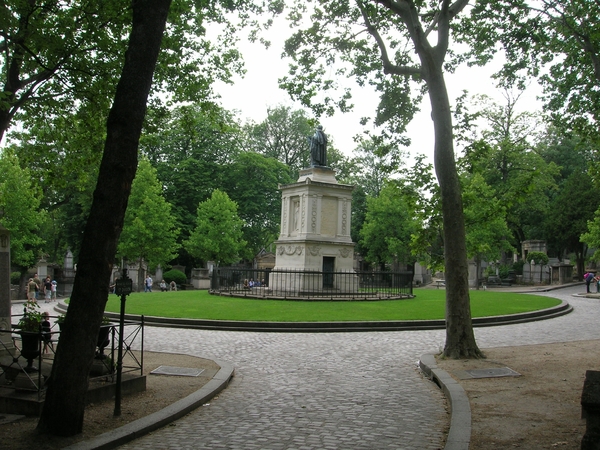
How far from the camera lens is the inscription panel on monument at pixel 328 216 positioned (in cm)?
3017

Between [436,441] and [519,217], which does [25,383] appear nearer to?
[436,441]

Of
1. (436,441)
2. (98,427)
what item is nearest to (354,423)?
(436,441)

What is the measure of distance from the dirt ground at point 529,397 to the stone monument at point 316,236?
15.6 metres

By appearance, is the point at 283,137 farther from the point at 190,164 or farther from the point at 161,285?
the point at 161,285

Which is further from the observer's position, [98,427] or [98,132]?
[98,132]

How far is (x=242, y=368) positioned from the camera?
12.2m

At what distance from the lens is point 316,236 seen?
29734 mm

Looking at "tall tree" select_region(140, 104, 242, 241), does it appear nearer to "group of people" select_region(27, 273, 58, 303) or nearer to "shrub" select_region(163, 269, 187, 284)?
"shrub" select_region(163, 269, 187, 284)

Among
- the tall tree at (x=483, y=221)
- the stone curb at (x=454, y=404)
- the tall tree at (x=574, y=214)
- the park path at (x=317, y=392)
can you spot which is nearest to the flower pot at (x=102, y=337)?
the park path at (x=317, y=392)

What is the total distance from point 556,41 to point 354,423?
44.0ft

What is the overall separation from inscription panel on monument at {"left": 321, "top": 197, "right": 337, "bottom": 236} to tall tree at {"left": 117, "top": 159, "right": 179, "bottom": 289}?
63.8 feet

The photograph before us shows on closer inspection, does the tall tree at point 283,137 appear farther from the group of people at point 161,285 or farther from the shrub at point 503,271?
the shrub at point 503,271

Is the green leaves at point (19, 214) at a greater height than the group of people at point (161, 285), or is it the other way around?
the green leaves at point (19, 214)

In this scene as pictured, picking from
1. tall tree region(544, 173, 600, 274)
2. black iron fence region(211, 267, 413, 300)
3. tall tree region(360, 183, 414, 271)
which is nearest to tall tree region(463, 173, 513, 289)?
black iron fence region(211, 267, 413, 300)
